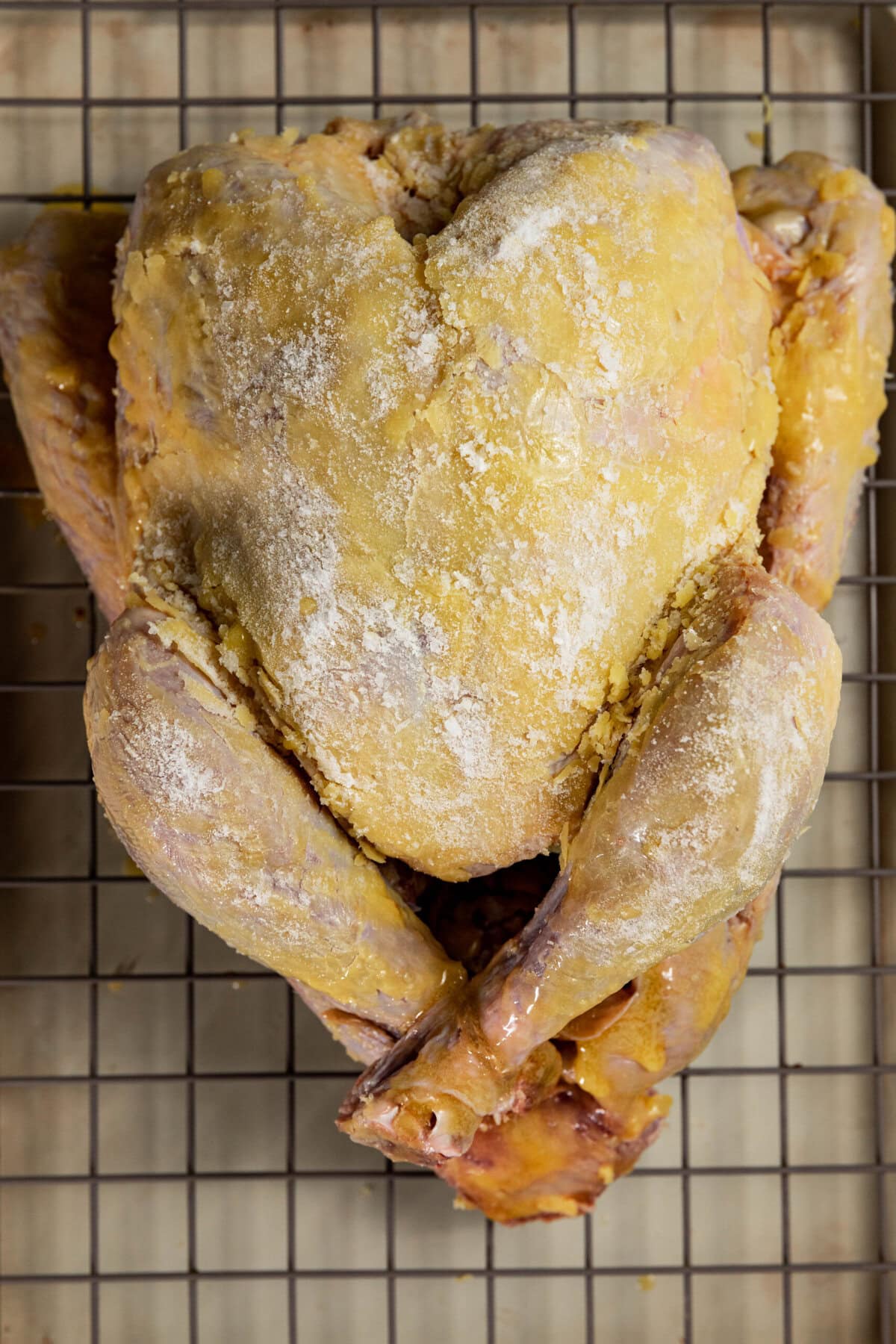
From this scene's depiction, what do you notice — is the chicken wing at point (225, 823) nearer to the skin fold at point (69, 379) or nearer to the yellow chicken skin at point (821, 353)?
the skin fold at point (69, 379)

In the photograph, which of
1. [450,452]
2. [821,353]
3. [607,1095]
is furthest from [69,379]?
[607,1095]

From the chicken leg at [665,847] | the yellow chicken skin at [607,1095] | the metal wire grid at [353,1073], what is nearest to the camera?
the chicken leg at [665,847]

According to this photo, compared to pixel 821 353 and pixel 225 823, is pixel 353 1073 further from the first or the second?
pixel 821 353

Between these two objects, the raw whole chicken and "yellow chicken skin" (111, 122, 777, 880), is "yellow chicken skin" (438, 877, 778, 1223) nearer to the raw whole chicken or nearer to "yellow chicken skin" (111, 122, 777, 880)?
the raw whole chicken

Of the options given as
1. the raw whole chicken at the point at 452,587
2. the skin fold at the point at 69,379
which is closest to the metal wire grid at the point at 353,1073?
the skin fold at the point at 69,379

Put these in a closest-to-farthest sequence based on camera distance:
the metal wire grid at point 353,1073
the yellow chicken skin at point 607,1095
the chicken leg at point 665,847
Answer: the chicken leg at point 665,847 < the yellow chicken skin at point 607,1095 < the metal wire grid at point 353,1073

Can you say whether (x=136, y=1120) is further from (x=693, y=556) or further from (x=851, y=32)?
(x=851, y=32)

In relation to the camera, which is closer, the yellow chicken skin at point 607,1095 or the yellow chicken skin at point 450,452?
the yellow chicken skin at point 450,452
